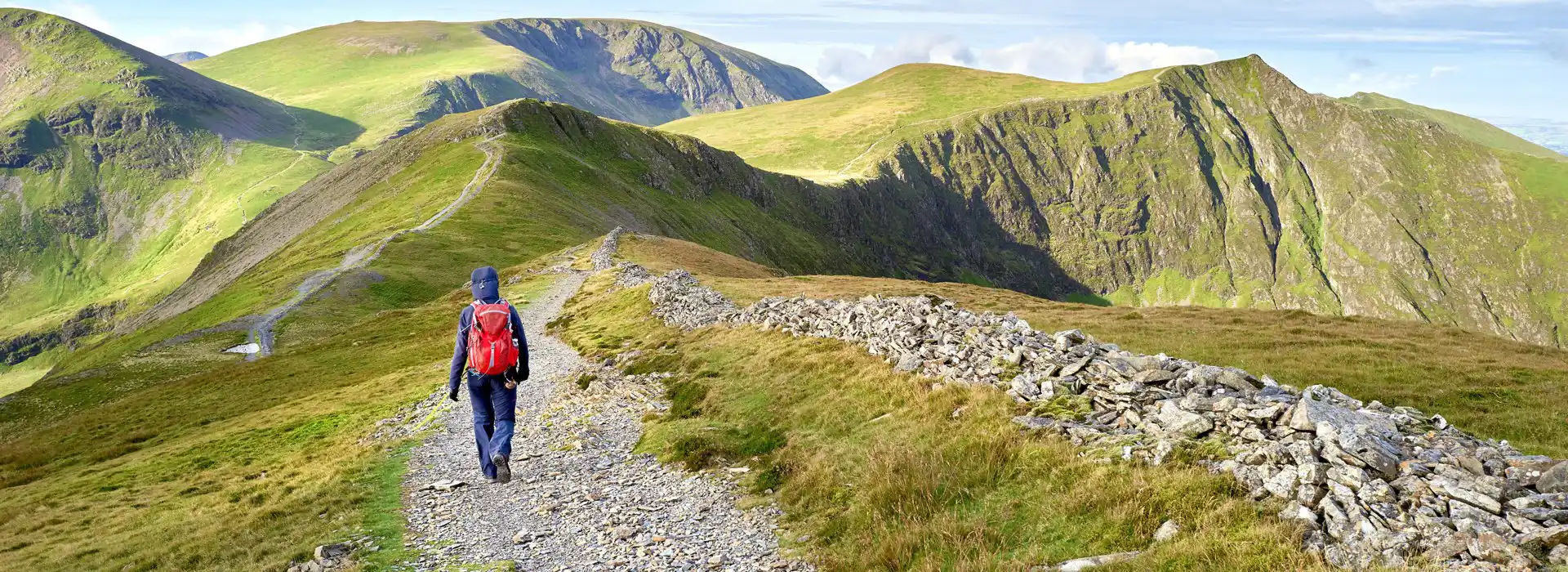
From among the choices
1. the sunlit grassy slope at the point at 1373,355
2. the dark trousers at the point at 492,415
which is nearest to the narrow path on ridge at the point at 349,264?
the sunlit grassy slope at the point at 1373,355

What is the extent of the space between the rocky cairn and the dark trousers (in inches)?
393

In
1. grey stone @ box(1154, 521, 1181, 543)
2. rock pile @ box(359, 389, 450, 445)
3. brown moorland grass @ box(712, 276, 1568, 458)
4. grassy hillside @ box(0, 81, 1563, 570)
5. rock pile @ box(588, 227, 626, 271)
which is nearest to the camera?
grey stone @ box(1154, 521, 1181, 543)

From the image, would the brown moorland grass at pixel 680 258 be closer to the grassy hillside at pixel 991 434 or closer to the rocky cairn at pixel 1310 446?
the grassy hillside at pixel 991 434

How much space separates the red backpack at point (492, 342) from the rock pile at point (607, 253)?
2292 inches

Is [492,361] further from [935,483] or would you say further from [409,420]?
[409,420]

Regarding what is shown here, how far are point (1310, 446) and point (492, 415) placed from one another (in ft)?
52.0

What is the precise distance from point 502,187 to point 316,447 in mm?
106580

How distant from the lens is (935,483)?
1306 cm

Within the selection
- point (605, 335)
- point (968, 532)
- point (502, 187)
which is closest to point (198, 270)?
point (502, 187)

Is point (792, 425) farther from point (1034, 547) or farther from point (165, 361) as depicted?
point (165, 361)

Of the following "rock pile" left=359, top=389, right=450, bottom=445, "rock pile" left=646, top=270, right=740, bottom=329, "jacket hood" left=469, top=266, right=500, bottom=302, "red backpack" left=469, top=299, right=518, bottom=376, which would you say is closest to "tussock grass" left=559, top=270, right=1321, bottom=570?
"red backpack" left=469, top=299, right=518, bottom=376

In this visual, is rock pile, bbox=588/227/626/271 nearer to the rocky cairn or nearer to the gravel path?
the gravel path

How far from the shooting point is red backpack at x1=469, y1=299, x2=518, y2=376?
16.3 m

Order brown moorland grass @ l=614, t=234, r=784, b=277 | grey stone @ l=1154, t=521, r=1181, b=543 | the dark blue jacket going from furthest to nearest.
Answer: brown moorland grass @ l=614, t=234, r=784, b=277 < the dark blue jacket < grey stone @ l=1154, t=521, r=1181, b=543
